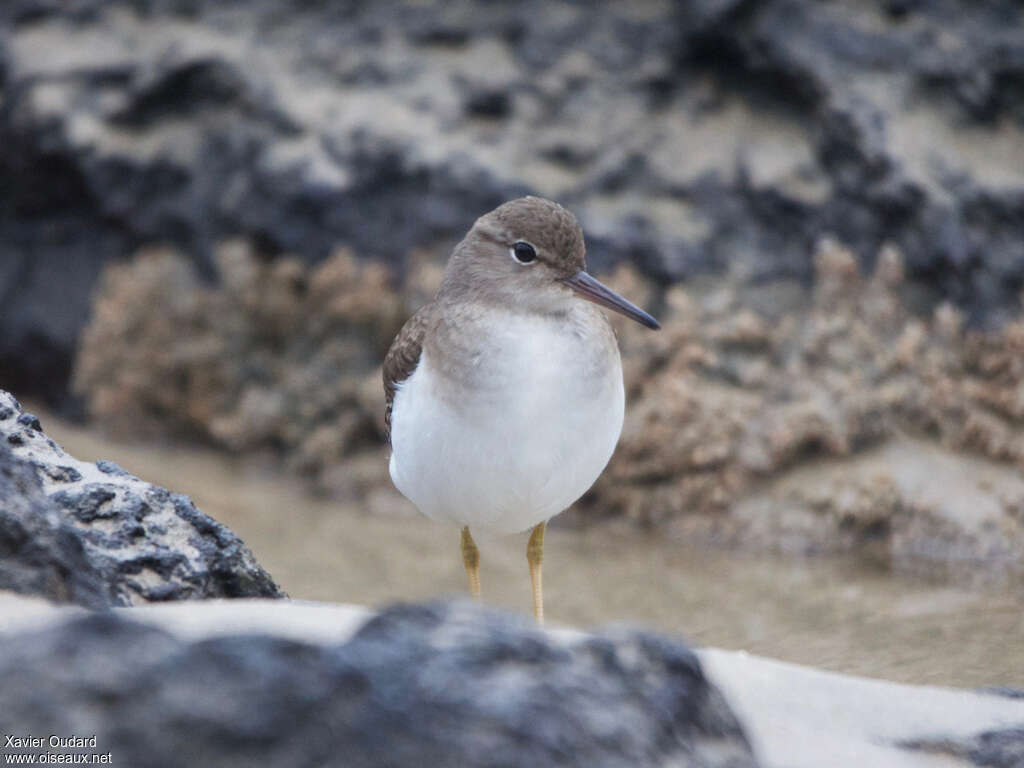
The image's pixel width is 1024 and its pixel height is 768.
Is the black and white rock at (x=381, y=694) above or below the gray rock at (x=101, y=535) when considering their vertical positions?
above

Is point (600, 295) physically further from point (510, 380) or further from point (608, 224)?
point (608, 224)

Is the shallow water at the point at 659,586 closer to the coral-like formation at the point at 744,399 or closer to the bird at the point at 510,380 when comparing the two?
the coral-like formation at the point at 744,399

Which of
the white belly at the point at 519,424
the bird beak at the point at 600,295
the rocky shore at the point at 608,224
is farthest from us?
the rocky shore at the point at 608,224

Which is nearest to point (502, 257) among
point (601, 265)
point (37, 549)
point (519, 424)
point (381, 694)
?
point (519, 424)

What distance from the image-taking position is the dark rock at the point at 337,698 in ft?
6.98

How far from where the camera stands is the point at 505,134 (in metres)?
8.91

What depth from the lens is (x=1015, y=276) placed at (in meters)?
7.75

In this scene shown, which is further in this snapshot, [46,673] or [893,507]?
[893,507]

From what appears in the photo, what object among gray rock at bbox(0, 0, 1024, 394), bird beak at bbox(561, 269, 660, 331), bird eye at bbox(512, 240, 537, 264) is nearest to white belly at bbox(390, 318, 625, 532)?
bird beak at bbox(561, 269, 660, 331)

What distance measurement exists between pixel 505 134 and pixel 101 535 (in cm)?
593

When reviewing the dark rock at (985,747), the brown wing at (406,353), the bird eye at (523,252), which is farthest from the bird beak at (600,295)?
the dark rock at (985,747)

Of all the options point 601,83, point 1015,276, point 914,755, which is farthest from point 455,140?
point 914,755

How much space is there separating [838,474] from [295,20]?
579 centimetres

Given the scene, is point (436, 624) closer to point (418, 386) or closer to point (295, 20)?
point (418, 386)
